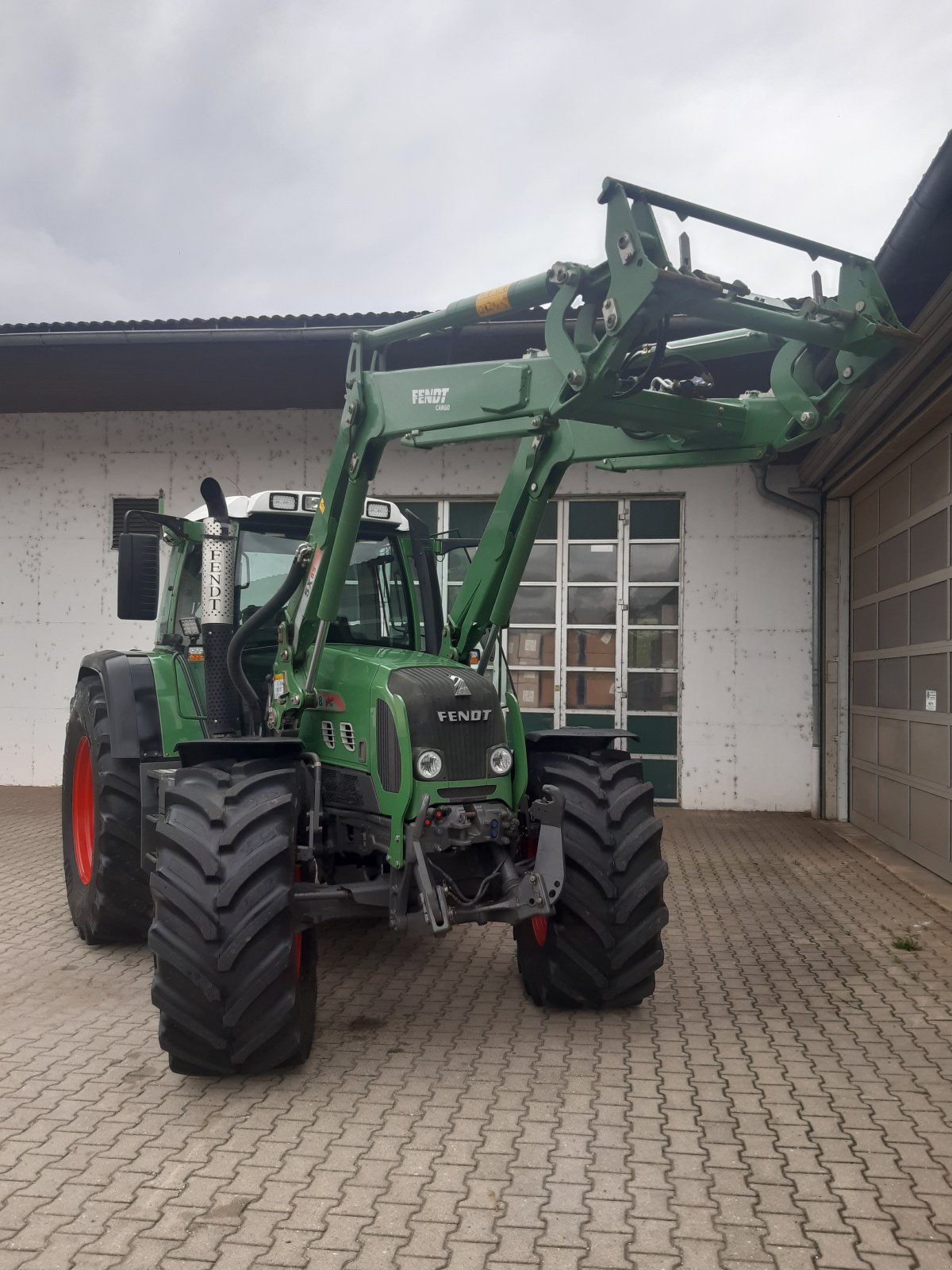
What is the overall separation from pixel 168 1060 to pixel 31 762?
9101 millimetres

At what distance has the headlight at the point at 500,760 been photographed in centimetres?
474

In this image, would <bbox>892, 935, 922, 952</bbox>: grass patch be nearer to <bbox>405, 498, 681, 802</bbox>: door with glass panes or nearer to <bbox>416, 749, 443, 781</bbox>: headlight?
<bbox>416, 749, 443, 781</bbox>: headlight

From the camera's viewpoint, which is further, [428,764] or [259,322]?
[259,322]

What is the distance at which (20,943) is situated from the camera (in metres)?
6.15

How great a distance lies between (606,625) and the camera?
11.9 m

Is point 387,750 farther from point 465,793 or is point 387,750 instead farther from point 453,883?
point 453,883

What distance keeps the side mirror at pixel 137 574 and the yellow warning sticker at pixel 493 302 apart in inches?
85.0

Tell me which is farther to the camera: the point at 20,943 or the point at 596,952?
the point at 20,943

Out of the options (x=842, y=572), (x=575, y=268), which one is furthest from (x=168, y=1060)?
(x=842, y=572)

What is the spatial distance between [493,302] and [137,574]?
240cm

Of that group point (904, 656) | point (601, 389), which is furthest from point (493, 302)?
point (904, 656)

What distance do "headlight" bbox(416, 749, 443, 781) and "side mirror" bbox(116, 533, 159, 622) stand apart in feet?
6.50

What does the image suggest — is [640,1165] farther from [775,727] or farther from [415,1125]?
[775,727]

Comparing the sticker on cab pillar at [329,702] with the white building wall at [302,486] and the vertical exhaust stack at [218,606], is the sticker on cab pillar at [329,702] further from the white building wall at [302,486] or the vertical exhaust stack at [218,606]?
the white building wall at [302,486]
